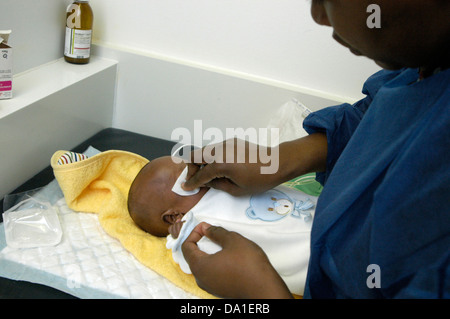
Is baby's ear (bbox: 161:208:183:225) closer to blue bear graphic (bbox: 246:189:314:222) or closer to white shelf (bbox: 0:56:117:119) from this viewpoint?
blue bear graphic (bbox: 246:189:314:222)

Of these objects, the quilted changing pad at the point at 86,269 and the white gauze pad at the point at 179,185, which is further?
the white gauze pad at the point at 179,185

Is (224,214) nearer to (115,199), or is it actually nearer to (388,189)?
(115,199)

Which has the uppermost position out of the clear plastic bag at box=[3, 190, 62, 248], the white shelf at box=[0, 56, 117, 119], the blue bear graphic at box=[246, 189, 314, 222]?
the white shelf at box=[0, 56, 117, 119]

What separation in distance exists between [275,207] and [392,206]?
41cm

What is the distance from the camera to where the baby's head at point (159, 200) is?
964mm

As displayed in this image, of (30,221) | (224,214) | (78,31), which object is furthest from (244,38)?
(30,221)

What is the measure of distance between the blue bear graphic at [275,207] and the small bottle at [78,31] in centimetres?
71

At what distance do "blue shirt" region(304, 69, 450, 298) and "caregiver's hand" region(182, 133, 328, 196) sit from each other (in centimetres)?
19

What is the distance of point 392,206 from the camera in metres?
0.52

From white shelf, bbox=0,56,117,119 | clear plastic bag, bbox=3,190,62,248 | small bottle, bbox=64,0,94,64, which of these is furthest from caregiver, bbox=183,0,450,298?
small bottle, bbox=64,0,94,64

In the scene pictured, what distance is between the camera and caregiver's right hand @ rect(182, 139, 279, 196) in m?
0.82

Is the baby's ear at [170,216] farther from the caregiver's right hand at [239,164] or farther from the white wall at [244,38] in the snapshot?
the white wall at [244,38]

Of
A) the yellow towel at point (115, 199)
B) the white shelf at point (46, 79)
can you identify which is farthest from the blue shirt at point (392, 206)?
the white shelf at point (46, 79)

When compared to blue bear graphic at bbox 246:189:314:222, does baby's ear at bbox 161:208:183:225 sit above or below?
below
